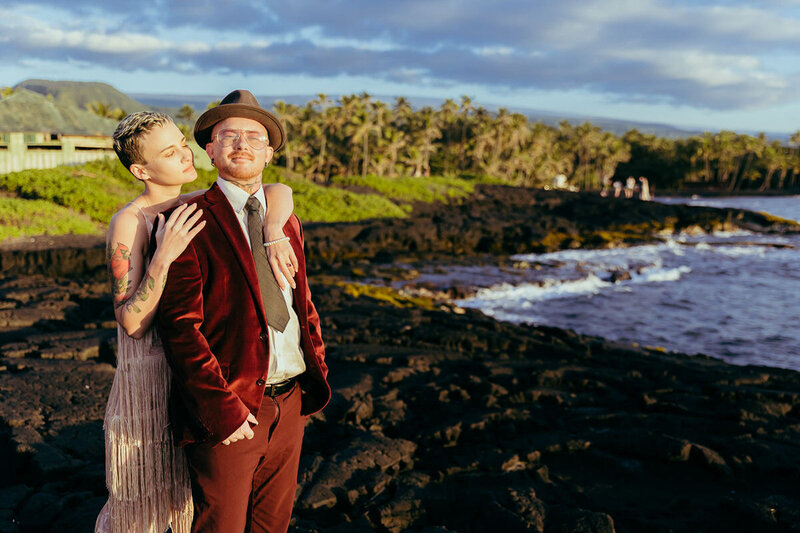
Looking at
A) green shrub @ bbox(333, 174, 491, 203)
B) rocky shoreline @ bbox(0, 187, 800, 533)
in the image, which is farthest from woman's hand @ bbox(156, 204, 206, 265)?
green shrub @ bbox(333, 174, 491, 203)

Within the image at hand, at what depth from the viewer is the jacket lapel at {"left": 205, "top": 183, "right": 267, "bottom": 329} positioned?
2.11 meters

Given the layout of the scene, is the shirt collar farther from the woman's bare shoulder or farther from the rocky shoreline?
the rocky shoreline

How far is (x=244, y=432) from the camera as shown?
6.77 ft

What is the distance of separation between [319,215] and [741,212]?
86.3 ft

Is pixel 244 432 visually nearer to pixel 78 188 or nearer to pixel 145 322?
pixel 145 322

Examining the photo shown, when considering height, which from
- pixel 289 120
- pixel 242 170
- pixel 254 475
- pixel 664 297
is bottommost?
pixel 664 297

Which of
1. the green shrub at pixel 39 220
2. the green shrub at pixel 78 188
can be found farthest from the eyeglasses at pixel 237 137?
the green shrub at pixel 78 188

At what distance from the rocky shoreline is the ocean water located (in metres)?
3.52

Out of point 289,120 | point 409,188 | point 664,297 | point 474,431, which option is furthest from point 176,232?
point 289,120

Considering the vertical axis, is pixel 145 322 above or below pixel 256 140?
below

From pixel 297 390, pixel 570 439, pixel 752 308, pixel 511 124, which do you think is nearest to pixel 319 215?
pixel 752 308

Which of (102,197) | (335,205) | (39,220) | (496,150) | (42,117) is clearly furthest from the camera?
(496,150)

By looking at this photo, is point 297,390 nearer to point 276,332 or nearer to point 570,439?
point 276,332

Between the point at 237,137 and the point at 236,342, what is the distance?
769 millimetres
